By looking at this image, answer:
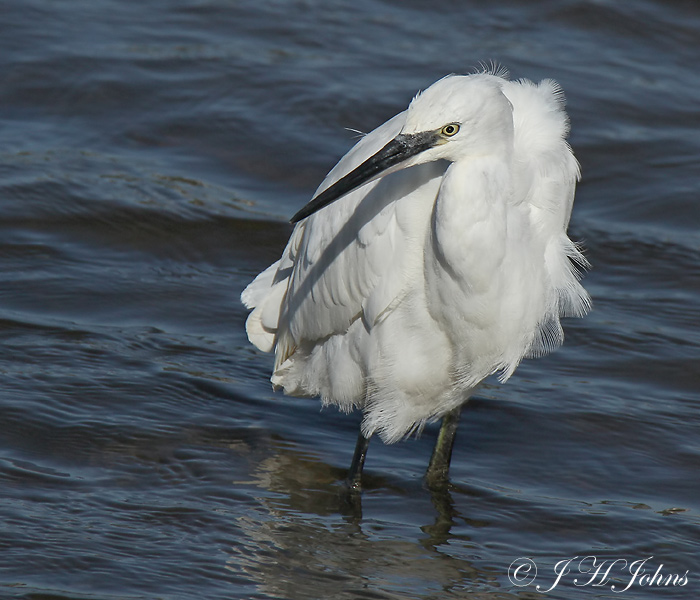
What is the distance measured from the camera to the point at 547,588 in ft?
14.9

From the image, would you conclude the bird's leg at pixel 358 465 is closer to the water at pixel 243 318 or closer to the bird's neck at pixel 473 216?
the water at pixel 243 318

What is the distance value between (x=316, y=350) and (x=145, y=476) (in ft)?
3.46

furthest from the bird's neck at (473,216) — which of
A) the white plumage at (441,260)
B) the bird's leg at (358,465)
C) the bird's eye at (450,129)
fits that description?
the bird's leg at (358,465)

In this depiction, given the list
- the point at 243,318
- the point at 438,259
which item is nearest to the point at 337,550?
the point at 438,259

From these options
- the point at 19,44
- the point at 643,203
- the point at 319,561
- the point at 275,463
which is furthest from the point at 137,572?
the point at 19,44

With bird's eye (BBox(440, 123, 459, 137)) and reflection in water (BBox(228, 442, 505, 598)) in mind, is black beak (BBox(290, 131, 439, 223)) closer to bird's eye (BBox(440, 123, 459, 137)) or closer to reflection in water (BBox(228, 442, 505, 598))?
bird's eye (BBox(440, 123, 459, 137))

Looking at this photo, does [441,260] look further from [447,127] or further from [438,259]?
[447,127]

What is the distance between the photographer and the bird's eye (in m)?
4.19

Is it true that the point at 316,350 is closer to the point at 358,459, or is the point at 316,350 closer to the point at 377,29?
the point at 358,459

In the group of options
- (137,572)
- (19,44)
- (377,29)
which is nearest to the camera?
(137,572)

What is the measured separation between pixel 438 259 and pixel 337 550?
136 cm

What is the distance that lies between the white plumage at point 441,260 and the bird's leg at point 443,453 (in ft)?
0.73

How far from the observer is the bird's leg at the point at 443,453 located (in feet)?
17.8

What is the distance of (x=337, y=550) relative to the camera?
471 centimetres
